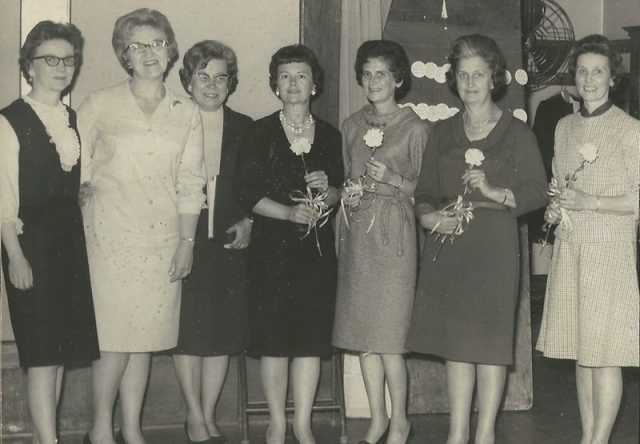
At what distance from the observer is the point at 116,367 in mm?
4277

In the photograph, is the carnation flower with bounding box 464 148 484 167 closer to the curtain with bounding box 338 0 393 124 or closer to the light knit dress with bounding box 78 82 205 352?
the curtain with bounding box 338 0 393 124

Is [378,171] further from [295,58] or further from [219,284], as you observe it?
[219,284]

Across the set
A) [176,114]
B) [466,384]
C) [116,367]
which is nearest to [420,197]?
[466,384]

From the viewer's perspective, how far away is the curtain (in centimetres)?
504

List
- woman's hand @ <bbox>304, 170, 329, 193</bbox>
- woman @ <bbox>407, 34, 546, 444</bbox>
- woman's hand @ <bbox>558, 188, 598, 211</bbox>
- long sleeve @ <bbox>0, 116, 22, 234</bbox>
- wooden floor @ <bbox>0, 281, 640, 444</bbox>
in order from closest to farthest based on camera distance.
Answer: long sleeve @ <bbox>0, 116, 22, 234</bbox>
woman's hand @ <bbox>558, 188, 598, 211</bbox>
woman @ <bbox>407, 34, 546, 444</bbox>
woman's hand @ <bbox>304, 170, 329, 193</bbox>
wooden floor @ <bbox>0, 281, 640, 444</bbox>

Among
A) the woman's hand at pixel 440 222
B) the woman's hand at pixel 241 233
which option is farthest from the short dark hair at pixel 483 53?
the woman's hand at pixel 241 233

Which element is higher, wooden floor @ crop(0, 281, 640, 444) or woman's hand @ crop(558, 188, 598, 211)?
woman's hand @ crop(558, 188, 598, 211)

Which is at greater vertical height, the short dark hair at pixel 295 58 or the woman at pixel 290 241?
the short dark hair at pixel 295 58

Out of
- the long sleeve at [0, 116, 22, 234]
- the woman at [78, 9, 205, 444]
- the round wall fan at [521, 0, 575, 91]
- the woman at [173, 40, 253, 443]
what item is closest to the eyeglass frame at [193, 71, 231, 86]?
the woman at [173, 40, 253, 443]

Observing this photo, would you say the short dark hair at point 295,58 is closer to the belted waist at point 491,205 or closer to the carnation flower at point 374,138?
the carnation flower at point 374,138

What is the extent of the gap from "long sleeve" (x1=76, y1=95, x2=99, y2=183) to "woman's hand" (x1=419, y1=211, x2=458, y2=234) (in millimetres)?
1510

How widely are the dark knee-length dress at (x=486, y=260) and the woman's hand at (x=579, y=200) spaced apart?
0.33 ft

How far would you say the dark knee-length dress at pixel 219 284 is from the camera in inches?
180

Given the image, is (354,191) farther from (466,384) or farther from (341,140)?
(466,384)
